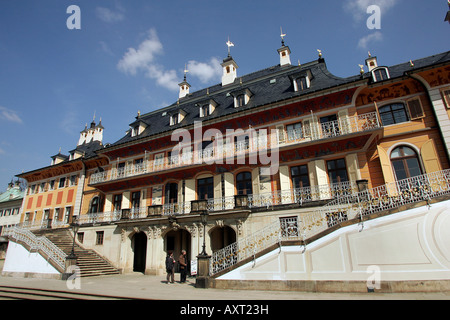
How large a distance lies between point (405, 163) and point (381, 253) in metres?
8.03

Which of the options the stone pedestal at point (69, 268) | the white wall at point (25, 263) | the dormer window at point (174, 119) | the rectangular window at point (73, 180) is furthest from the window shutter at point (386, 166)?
the rectangular window at point (73, 180)

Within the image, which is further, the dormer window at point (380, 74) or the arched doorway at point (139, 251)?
the arched doorway at point (139, 251)

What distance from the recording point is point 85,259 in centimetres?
2027

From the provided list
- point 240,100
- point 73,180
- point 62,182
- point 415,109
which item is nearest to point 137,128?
point 73,180

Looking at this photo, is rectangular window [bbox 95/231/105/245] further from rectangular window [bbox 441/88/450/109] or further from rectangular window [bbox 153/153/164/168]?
rectangular window [bbox 441/88/450/109]

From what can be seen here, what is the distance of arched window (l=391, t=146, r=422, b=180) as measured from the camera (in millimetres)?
15234

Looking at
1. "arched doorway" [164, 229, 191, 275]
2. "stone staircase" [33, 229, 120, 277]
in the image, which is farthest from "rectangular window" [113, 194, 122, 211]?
"arched doorway" [164, 229, 191, 275]

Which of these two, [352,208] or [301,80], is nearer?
[352,208]

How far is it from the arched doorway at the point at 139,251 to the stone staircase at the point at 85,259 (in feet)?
5.85

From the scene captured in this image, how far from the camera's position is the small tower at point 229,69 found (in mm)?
27922

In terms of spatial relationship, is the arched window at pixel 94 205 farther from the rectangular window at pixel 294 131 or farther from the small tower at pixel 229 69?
the rectangular window at pixel 294 131

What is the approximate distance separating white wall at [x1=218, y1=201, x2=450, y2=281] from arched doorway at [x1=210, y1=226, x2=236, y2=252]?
8209mm

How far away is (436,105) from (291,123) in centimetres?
831

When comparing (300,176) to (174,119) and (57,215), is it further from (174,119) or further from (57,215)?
(57,215)
